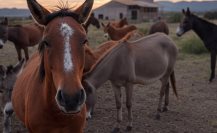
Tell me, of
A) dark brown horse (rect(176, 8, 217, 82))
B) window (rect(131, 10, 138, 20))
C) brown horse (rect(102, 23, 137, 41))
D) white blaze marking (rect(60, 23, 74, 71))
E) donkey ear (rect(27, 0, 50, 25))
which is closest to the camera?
white blaze marking (rect(60, 23, 74, 71))

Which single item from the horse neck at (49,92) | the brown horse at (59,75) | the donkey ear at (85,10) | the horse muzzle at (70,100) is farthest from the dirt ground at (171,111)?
the horse muzzle at (70,100)

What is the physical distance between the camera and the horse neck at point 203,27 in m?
11.2

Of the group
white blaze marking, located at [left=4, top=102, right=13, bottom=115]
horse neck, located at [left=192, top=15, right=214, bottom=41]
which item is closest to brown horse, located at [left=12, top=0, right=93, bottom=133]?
white blaze marking, located at [left=4, top=102, right=13, bottom=115]

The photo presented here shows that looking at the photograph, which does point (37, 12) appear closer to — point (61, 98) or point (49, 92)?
point (49, 92)

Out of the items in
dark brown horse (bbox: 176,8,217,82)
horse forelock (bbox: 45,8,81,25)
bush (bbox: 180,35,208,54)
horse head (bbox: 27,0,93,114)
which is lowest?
bush (bbox: 180,35,208,54)

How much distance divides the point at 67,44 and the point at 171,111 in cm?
513

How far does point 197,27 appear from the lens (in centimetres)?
1145

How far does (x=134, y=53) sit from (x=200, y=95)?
3006mm

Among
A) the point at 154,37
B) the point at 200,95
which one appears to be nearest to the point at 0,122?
the point at 154,37

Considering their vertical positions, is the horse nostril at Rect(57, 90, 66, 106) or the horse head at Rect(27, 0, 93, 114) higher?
the horse head at Rect(27, 0, 93, 114)

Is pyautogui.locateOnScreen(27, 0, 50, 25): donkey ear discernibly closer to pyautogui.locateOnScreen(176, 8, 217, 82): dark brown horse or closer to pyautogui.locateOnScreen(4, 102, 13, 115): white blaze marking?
pyautogui.locateOnScreen(4, 102, 13, 115): white blaze marking

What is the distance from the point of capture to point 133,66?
6180 millimetres

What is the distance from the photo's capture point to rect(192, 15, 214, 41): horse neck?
11227mm

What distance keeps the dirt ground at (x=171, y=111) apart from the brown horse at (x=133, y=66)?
12.3 inches
